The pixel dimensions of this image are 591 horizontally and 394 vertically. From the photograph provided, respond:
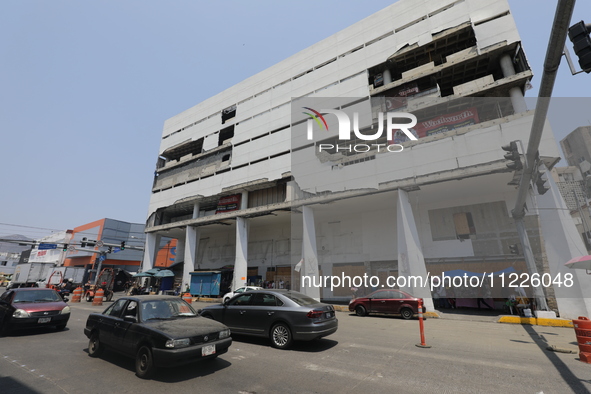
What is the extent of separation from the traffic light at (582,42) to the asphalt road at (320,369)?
541 cm

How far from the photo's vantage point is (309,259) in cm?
2103

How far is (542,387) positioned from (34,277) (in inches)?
1976

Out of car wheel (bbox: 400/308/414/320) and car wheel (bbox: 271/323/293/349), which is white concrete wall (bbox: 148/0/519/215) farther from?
car wheel (bbox: 271/323/293/349)

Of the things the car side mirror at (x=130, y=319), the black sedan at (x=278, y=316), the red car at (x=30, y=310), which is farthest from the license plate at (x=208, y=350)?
the red car at (x=30, y=310)

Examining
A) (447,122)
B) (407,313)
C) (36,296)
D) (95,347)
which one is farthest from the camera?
(447,122)

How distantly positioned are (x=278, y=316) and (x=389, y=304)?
8.78 metres

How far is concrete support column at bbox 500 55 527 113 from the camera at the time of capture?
1733 centimetres

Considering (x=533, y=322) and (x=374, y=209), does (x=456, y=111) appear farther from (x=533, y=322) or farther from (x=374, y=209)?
(x=533, y=322)

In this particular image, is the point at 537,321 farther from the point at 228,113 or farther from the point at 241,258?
the point at 228,113

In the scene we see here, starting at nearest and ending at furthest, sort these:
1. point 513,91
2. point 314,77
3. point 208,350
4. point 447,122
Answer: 1. point 208,350
2. point 513,91
3. point 447,122
4. point 314,77

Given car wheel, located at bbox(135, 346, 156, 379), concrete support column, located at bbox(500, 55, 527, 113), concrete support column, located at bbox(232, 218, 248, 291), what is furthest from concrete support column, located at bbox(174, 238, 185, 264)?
concrete support column, located at bbox(500, 55, 527, 113)

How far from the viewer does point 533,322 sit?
11.7 metres

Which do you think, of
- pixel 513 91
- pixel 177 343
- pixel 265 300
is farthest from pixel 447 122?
pixel 177 343

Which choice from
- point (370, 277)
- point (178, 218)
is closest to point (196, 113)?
point (178, 218)
